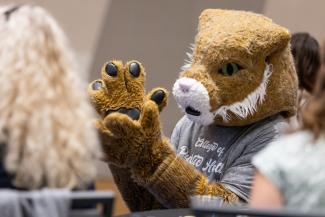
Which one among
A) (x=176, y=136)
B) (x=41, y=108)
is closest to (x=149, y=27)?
(x=176, y=136)

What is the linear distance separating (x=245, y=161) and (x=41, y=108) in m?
0.98

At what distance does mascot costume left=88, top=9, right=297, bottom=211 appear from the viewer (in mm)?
2186

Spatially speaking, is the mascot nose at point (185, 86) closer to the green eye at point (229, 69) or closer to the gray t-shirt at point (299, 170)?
the green eye at point (229, 69)

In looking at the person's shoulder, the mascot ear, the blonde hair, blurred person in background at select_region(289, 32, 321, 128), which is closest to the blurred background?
blurred person in background at select_region(289, 32, 321, 128)

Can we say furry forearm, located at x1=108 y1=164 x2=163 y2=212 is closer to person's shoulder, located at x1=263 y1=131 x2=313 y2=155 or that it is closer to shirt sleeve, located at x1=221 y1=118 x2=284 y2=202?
shirt sleeve, located at x1=221 y1=118 x2=284 y2=202

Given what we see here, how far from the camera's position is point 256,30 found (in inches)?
90.2

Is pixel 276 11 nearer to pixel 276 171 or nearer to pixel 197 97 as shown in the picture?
pixel 197 97

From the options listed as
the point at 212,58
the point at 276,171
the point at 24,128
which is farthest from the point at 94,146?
the point at 212,58

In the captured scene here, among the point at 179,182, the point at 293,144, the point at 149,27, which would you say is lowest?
the point at 179,182

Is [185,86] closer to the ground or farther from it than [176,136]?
farther from it

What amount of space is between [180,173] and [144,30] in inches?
98.8

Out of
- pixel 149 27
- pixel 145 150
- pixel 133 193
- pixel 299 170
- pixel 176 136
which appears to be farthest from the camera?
pixel 149 27

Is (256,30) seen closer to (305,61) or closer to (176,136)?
(176,136)

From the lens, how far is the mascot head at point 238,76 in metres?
2.25
